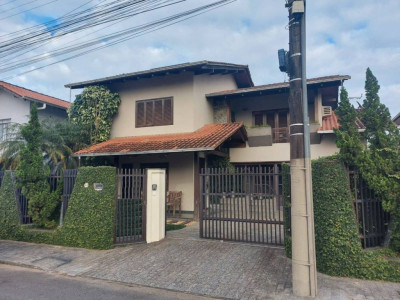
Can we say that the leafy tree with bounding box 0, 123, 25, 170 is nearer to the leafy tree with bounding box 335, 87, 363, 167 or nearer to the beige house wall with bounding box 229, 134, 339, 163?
the beige house wall with bounding box 229, 134, 339, 163

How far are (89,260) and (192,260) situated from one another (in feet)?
7.91

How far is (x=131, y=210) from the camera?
7.49 meters

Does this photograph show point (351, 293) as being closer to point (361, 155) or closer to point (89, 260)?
point (361, 155)

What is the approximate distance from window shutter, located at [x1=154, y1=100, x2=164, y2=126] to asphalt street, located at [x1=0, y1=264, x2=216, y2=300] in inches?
318

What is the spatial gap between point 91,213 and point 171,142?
449 cm

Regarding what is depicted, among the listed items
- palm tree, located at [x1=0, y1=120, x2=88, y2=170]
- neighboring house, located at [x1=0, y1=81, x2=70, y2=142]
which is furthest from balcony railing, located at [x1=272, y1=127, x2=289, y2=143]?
neighboring house, located at [x1=0, y1=81, x2=70, y2=142]

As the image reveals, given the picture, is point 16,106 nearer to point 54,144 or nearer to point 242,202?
point 54,144

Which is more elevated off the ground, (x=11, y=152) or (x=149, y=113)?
(x=149, y=113)

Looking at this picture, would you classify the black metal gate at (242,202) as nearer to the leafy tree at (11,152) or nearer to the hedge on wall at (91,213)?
the hedge on wall at (91,213)

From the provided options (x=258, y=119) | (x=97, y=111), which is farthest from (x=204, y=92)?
(x=97, y=111)

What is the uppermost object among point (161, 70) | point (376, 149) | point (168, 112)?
point (161, 70)

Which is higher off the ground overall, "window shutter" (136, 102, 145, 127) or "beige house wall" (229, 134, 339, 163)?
"window shutter" (136, 102, 145, 127)

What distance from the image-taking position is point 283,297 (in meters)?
4.40

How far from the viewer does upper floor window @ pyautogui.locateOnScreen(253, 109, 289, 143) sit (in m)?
13.5
